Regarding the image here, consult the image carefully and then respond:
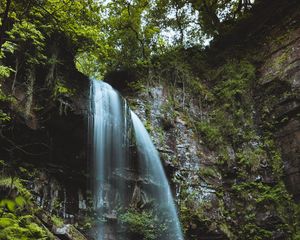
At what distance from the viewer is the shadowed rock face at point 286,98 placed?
31.1 ft

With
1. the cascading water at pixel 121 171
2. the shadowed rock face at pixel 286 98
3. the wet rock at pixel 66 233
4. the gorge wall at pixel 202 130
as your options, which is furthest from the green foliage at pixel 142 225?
the shadowed rock face at pixel 286 98

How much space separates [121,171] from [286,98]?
18.3 ft

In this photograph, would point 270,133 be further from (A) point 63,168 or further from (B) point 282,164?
(A) point 63,168

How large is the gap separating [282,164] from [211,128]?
2568mm

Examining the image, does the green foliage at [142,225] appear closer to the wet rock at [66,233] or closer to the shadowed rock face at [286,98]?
the wet rock at [66,233]

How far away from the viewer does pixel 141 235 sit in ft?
26.7

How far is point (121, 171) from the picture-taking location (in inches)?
349

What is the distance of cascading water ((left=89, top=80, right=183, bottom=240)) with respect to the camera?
8422 mm

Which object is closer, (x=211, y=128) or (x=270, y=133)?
(x=270, y=133)

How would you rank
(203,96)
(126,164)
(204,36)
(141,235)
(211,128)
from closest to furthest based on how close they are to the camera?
(141,235)
(126,164)
(211,128)
(203,96)
(204,36)

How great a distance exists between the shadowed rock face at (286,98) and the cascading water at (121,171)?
3.65 m

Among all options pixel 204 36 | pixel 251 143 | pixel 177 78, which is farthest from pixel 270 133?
pixel 204 36

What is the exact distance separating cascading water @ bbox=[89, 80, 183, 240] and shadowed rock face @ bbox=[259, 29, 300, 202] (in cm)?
365

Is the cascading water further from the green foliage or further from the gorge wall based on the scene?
the gorge wall
